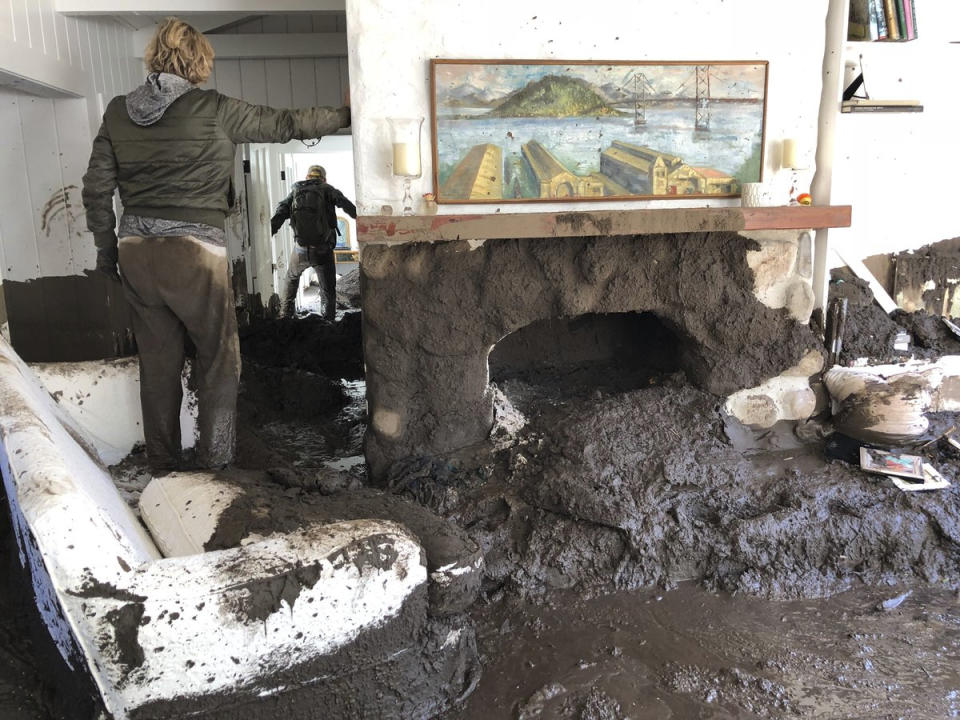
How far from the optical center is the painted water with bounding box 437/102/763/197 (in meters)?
3.29

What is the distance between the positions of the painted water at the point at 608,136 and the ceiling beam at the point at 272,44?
7.99ft

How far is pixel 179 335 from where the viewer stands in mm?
3314

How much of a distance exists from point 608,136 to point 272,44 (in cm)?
289

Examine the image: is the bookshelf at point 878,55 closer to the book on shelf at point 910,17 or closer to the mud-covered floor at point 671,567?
the book on shelf at point 910,17

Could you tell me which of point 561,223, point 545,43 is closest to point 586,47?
point 545,43

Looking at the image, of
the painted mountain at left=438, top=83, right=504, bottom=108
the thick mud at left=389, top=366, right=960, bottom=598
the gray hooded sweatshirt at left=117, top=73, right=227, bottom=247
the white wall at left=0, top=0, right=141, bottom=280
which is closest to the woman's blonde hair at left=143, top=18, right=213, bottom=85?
the gray hooded sweatshirt at left=117, top=73, right=227, bottom=247

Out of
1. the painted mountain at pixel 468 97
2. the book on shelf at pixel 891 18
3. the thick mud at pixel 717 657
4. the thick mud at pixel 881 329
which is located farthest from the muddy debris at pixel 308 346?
the book on shelf at pixel 891 18

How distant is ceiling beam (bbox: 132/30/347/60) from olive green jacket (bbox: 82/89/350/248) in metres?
2.33

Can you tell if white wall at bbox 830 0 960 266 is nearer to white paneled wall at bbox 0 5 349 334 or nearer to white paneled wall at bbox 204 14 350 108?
white paneled wall at bbox 0 5 349 334

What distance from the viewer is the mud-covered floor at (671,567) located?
246 cm

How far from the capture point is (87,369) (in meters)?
3.28

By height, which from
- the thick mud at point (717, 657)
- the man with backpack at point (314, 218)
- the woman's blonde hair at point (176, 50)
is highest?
the woman's blonde hair at point (176, 50)

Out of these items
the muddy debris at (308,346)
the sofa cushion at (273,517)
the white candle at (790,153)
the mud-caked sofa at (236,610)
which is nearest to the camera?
the mud-caked sofa at (236,610)

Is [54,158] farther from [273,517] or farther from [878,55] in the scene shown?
[878,55]
